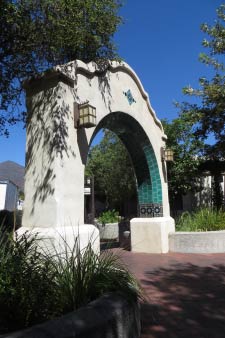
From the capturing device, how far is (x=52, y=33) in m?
8.09

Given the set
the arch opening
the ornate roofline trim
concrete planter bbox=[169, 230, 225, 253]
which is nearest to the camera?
the ornate roofline trim

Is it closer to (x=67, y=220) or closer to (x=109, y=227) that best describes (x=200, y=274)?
(x=67, y=220)

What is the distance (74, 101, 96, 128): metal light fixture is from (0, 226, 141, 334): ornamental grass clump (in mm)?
3214

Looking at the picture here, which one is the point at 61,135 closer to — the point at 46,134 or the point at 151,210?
the point at 46,134

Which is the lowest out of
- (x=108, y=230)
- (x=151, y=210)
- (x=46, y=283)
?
(x=46, y=283)

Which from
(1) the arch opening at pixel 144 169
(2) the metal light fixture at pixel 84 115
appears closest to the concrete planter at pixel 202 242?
(1) the arch opening at pixel 144 169

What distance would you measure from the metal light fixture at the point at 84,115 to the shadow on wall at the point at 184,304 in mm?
3237

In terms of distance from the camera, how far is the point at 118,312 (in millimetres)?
3348

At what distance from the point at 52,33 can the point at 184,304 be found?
6.46 metres

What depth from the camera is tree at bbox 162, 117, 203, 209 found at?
14727 millimetres

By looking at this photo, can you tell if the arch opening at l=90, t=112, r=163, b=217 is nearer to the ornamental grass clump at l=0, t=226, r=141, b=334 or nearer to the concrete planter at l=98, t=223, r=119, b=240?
the concrete planter at l=98, t=223, r=119, b=240

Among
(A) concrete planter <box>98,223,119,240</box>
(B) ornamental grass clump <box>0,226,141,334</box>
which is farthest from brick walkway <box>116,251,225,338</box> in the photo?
(A) concrete planter <box>98,223,119,240</box>

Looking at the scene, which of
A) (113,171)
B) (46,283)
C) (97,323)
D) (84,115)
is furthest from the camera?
(113,171)

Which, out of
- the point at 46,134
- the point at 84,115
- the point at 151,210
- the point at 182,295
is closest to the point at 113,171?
the point at 151,210
